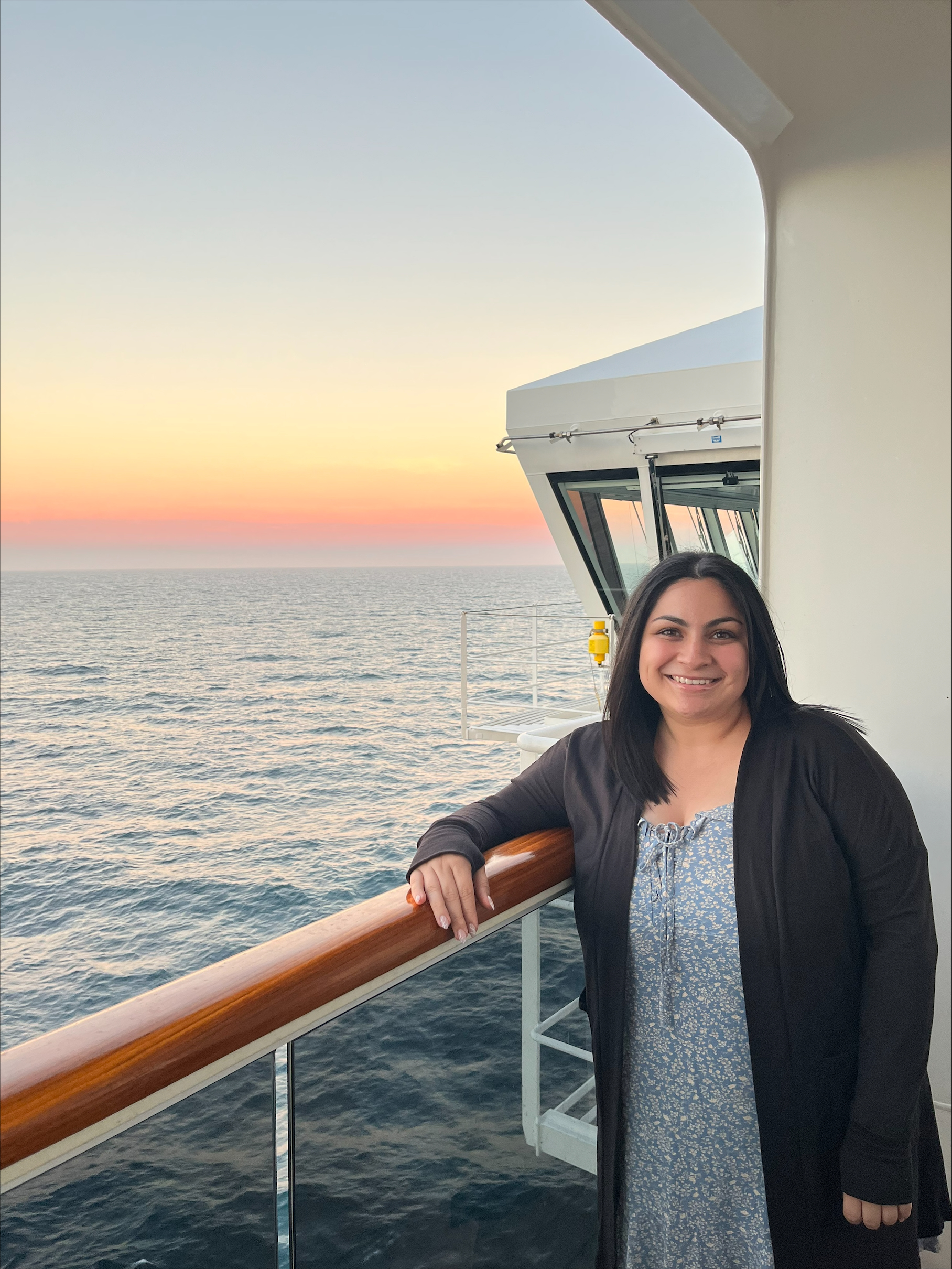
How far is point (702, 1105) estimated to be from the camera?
1094 mm

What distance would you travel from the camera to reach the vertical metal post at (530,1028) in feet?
3.65

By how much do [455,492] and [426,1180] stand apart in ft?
100

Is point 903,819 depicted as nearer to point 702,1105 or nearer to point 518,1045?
point 702,1105

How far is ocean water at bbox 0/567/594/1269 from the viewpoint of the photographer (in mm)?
711

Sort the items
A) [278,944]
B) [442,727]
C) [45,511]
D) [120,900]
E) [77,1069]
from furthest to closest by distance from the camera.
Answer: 1. [45,511]
2. [442,727]
3. [120,900]
4. [278,944]
5. [77,1069]

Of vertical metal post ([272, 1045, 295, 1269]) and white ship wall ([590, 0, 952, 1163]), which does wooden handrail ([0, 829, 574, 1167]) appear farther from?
white ship wall ([590, 0, 952, 1163])

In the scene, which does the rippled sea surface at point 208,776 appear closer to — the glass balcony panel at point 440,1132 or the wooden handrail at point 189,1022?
the glass balcony panel at point 440,1132

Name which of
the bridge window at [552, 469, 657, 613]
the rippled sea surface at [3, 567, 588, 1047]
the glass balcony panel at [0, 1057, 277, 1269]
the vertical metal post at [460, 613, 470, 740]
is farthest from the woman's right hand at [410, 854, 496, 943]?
the vertical metal post at [460, 613, 470, 740]

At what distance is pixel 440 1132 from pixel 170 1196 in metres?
0.39

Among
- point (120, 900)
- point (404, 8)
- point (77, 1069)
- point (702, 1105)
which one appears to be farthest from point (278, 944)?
point (404, 8)

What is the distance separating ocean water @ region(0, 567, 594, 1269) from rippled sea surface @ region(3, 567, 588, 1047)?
91 millimetres

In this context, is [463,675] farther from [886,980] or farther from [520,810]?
[886,980]

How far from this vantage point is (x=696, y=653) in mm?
1141

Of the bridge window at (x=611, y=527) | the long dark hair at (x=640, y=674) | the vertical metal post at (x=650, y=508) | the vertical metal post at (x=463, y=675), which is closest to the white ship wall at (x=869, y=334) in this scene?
the long dark hair at (x=640, y=674)
